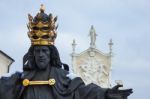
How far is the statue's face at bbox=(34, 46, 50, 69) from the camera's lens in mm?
8820

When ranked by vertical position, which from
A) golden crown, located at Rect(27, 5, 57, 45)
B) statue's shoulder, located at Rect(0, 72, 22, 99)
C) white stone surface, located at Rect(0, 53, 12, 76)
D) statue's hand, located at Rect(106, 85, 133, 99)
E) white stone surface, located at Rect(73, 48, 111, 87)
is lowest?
statue's hand, located at Rect(106, 85, 133, 99)

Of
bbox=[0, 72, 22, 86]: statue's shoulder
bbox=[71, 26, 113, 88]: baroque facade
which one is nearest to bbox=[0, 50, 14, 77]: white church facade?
bbox=[71, 26, 113, 88]: baroque facade

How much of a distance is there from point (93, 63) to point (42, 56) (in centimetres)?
4666

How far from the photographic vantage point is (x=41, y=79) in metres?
8.88

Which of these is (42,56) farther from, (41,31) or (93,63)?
(93,63)

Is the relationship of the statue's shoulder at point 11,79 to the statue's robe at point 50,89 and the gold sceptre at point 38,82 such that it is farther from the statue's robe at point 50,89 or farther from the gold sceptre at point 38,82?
the gold sceptre at point 38,82

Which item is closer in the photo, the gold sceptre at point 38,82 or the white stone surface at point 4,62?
the gold sceptre at point 38,82

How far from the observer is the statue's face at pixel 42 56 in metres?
8.82

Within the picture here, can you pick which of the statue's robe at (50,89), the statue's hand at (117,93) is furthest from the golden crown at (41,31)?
the statue's hand at (117,93)

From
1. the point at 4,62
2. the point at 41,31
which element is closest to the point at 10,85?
the point at 41,31

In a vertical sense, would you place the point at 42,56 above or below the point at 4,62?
below

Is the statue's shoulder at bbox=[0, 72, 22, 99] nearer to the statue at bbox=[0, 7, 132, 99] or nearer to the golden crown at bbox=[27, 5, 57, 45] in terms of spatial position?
the statue at bbox=[0, 7, 132, 99]

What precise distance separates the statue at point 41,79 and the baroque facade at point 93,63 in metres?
44.1

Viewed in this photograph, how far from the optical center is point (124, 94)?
8570mm
